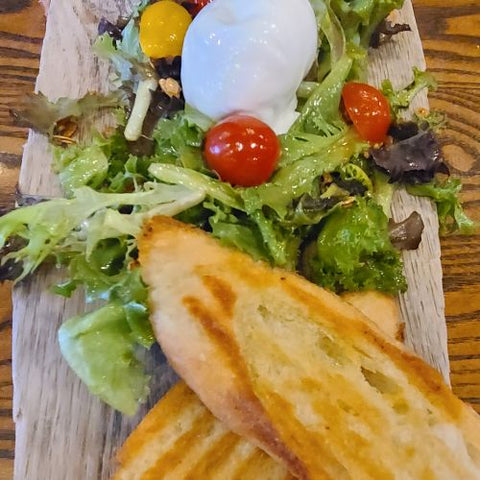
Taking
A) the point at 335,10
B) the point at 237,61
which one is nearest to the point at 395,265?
the point at 237,61

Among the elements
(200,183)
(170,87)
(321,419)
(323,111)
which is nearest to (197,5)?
(170,87)

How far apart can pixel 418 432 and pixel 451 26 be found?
1469mm

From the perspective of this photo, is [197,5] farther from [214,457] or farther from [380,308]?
[214,457]

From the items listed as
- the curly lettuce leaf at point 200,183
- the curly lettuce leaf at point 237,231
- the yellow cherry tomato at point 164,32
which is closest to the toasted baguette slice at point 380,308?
the curly lettuce leaf at point 237,231

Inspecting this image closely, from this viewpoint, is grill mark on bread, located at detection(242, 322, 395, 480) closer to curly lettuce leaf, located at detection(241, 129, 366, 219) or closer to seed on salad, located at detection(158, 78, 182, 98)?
curly lettuce leaf, located at detection(241, 129, 366, 219)

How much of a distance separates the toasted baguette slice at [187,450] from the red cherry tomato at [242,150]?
20.5 inches

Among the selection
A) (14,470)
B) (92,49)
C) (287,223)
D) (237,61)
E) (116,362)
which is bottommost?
(14,470)

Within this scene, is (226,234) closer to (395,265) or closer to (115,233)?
(115,233)

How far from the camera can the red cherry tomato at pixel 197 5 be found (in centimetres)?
189

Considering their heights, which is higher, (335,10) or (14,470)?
(335,10)

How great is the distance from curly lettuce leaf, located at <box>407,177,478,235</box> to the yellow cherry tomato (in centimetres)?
71

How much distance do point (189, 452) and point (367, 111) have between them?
37.2 inches

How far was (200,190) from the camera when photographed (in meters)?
1.62

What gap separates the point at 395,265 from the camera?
1663 mm
